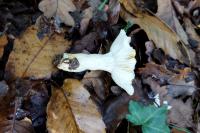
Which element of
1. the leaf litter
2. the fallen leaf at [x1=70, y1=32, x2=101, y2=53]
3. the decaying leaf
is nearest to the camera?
the decaying leaf

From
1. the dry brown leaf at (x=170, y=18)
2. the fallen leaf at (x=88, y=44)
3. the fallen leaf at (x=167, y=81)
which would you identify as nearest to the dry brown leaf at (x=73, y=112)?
the fallen leaf at (x=88, y=44)

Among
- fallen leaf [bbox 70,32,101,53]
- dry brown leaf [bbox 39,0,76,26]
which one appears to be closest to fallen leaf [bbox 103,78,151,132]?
fallen leaf [bbox 70,32,101,53]

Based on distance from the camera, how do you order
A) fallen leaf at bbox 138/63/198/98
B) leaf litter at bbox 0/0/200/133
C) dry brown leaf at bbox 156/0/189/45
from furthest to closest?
dry brown leaf at bbox 156/0/189/45, fallen leaf at bbox 138/63/198/98, leaf litter at bbox 0/0/200/133

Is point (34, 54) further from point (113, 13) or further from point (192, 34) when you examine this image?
point (192, 34)

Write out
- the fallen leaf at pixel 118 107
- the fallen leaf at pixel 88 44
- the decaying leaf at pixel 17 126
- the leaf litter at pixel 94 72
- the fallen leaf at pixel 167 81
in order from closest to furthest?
the decaying leaf at pixel 17 126, the leaf litter at pixel 94 72, the fallen leaf at pixel 118 107, the fallen leaf at pixel 88 44, the fallen leaf at pixel 167 81

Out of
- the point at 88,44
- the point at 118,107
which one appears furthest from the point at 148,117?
the point at 88,44

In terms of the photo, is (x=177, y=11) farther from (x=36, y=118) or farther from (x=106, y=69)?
(x=36, y=118)

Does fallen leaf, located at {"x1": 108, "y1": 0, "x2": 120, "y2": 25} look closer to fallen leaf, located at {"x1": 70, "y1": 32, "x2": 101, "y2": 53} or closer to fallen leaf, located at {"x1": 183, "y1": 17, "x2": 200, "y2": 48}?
fallen leaf, located at {"x1": 70, "y1": 32, "x2": 101, "y2": 53}

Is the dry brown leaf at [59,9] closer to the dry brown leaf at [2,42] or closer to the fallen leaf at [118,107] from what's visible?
the dry brown leaf at [2,42]
